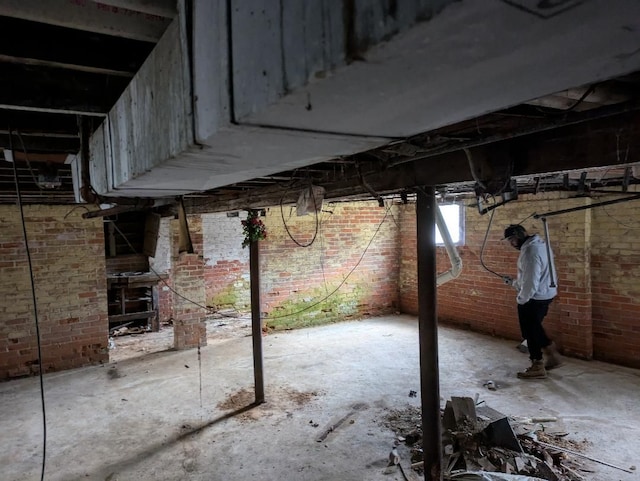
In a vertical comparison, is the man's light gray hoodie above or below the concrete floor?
above

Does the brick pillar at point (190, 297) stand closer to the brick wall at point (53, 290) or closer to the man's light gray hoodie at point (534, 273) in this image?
the brick wall at point (53, 290)

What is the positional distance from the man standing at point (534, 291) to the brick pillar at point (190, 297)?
4.25m

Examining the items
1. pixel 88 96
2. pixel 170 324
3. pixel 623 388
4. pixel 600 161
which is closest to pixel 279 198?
pixel 88 96

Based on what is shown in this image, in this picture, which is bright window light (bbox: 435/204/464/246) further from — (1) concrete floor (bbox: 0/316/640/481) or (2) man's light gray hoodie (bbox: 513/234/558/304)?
(2) man's light gray hoodie (bbox: 513/234/558/304)

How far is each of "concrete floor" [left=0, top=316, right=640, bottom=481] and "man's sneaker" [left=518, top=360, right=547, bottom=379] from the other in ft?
0.35

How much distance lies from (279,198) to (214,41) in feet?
8.61

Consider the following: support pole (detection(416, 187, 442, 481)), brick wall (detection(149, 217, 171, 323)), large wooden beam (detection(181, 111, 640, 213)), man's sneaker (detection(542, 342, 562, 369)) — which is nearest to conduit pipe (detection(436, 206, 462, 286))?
support pole (detection(416, 187, 442, 481))

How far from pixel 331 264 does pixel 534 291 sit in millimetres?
3765

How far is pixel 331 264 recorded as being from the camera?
306 inches

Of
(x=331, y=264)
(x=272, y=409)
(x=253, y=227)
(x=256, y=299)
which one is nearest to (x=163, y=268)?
(x=331, y=264)

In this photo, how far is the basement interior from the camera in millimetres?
656

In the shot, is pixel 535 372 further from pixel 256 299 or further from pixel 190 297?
pixel 190 297

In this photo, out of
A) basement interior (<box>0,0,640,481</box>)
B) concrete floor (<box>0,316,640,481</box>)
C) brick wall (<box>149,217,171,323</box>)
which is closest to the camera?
basement interior (<box>0,0,640,481</box>)

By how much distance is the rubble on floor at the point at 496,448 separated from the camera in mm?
2873
